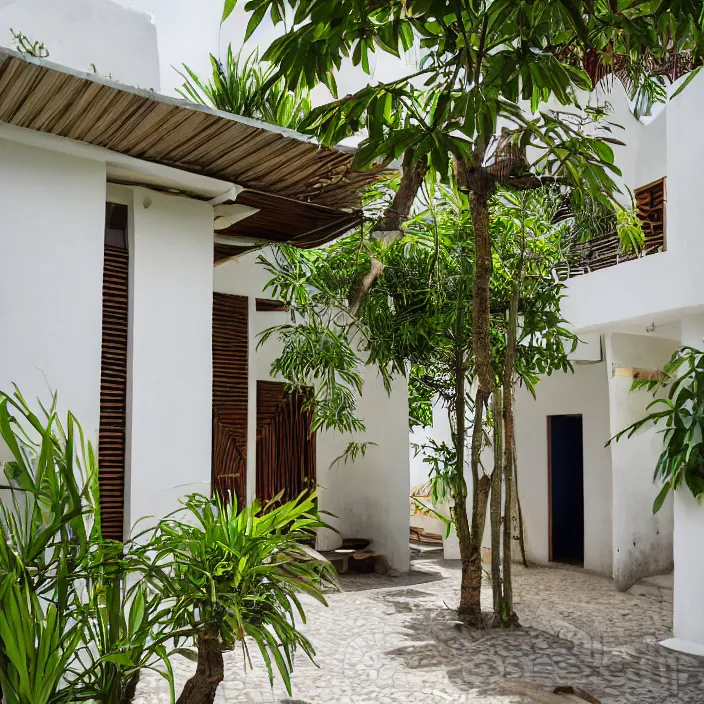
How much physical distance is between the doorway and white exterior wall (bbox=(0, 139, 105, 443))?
301 inches

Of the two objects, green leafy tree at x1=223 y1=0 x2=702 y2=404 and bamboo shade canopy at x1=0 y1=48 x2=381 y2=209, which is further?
bamboo shade canopy at x1=0 y1=48 x2=381 y2=209

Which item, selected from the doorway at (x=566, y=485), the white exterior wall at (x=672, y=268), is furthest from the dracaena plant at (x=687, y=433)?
the doorway at (x=566, y=485)

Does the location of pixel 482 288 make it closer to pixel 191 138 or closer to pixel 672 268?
pixel 672 268

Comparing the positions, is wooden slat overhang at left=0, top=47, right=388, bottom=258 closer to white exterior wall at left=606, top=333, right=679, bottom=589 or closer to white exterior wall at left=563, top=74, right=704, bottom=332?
white exterior wall at left=563, top=74, right=704, bottom=332

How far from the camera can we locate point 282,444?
8.94m

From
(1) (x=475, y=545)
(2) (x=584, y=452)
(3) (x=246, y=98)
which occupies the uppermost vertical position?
(3) (x=246, y=98)

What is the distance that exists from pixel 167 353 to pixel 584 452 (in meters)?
6.77

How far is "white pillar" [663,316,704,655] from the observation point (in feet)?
19.9

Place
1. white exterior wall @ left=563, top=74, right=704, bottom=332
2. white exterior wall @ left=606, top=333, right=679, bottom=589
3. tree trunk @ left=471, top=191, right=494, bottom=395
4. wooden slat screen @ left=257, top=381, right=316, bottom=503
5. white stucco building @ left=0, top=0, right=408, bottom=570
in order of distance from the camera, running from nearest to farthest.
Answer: white stucco building @ left=0, top=0, right=408, bottom=570 → tree trunk @ left=471, top=191, right=494, bottom=395 → white exterior wall @ left=563, top=74, right=704, bottom=332 → white exterior wall @ left=606, top=333, right=679, bottom=589 → wooden slat screen @ left=257, top=381, right=316, bottom=503

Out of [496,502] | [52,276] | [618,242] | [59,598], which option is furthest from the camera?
[618,242]

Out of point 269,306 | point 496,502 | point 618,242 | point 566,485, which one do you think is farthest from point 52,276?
point 566,485

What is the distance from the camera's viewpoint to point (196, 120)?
3895 millimetres

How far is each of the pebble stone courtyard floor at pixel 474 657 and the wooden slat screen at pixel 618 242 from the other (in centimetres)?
351

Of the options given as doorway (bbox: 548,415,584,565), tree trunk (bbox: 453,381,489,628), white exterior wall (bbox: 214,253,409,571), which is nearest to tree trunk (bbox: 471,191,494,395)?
tree trunk (bbox: 453,381,489,628)
